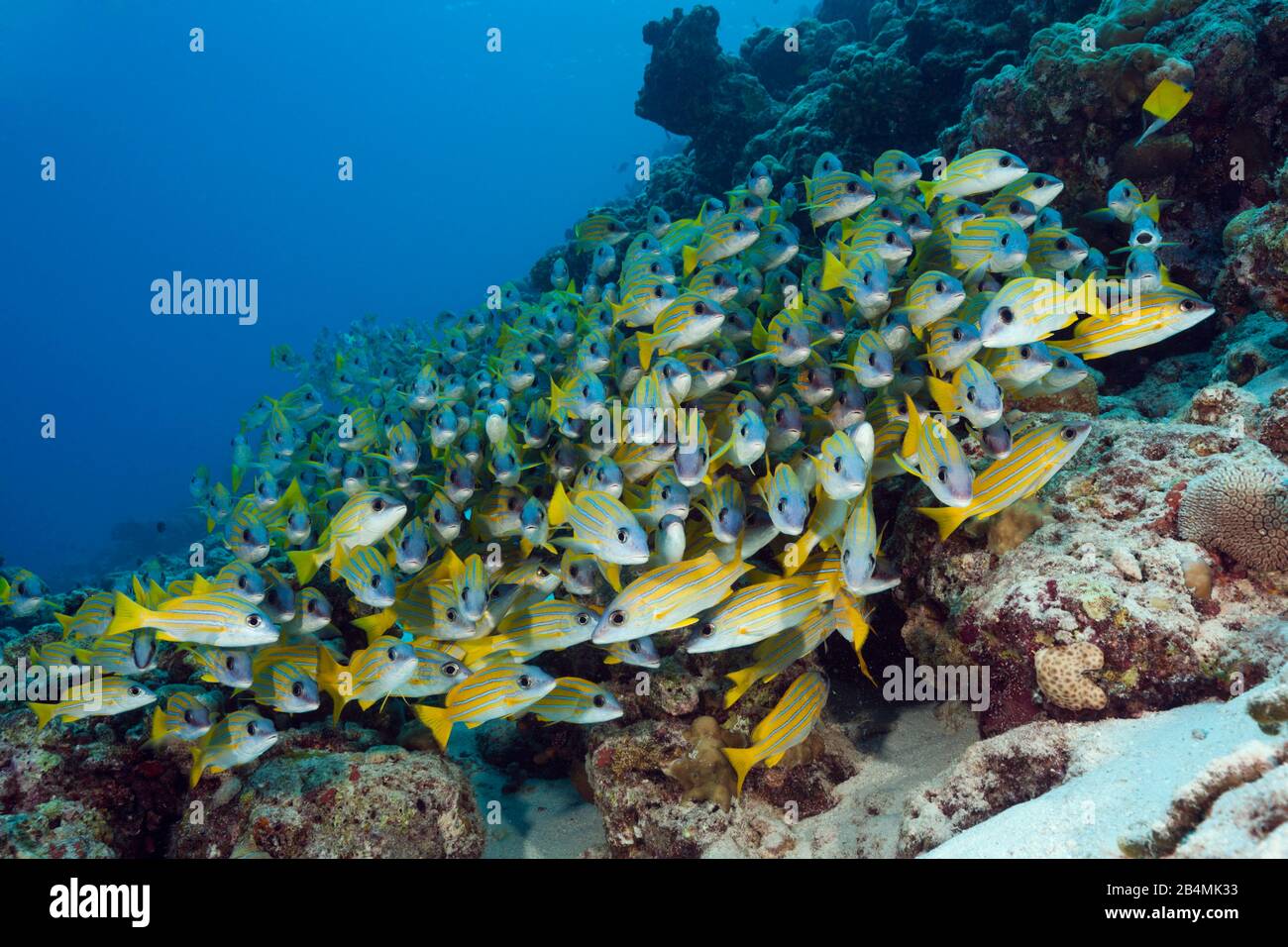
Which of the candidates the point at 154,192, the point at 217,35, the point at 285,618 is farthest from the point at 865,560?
the point at 154,192

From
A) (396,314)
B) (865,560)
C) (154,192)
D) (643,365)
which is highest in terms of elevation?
(154,192)

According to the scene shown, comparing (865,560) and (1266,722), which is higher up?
(865,560)

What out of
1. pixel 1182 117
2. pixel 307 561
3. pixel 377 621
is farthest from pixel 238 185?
pixel 1182 117

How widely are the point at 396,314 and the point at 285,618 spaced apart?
401 ft

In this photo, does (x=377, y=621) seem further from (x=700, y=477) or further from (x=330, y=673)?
(x=700, y=477)

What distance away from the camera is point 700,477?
3494 millimetres

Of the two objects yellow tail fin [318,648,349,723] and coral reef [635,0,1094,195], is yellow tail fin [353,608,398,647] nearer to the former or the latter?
yellow tail fin [318,648,349,723]

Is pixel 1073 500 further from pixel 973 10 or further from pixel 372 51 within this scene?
pixel 372 51

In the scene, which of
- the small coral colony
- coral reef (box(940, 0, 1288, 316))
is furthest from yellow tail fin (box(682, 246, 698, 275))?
coral reef (box(940, 0, 1288, 316))

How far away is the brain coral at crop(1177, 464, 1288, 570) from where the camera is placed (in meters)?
3.24

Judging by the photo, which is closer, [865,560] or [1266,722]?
[1266,722]

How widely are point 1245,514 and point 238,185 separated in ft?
414
